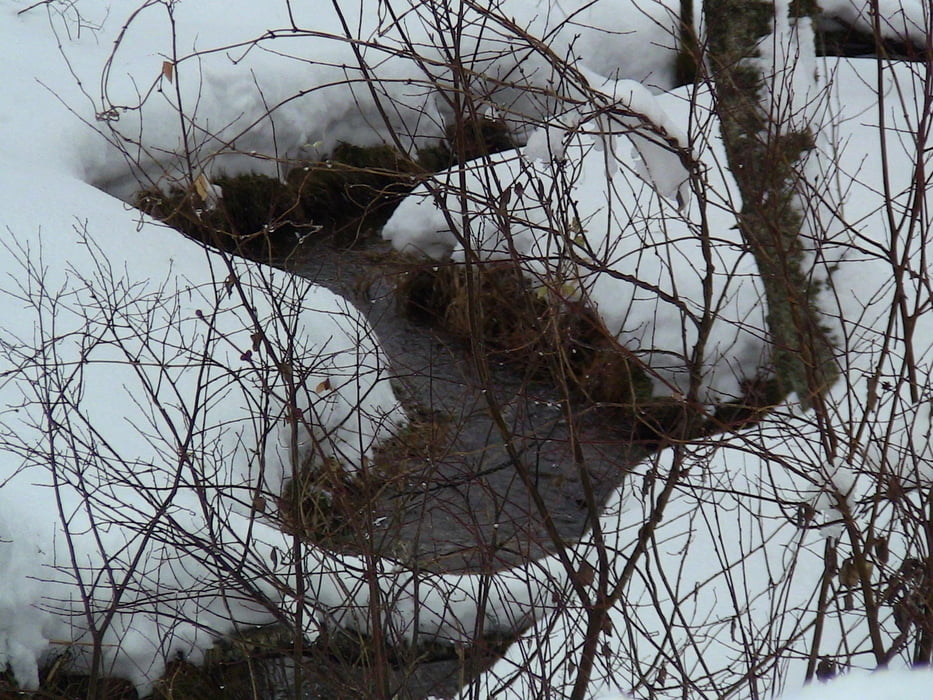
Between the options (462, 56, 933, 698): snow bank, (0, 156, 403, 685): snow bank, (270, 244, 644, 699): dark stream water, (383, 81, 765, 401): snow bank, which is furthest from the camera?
(0, 156, 403, 685): snow bank

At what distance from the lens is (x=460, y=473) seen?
2.75 meters

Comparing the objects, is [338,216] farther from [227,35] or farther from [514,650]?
[514,650]

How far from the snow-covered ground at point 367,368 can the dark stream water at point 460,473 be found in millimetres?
148

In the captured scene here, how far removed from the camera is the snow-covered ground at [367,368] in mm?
2051

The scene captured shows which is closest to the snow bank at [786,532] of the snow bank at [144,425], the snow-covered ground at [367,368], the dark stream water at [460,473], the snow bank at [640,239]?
the snow-covered ground at [367,368]

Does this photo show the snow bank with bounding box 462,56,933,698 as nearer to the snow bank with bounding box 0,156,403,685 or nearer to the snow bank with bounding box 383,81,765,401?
the snow bank with bounding box 383,81,765,401

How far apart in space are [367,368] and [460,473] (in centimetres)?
208

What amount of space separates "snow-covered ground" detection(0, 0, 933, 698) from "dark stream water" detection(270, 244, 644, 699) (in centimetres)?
15

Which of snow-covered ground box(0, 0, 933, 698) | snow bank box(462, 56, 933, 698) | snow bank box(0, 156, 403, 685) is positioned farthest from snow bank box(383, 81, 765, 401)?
snow bank box(0, 156, 403, 685)

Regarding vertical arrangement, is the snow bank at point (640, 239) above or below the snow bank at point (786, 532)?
above

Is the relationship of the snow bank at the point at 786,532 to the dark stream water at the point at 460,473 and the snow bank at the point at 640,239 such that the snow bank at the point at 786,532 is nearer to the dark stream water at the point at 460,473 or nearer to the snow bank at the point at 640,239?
the dark stream water at the point at 460,473

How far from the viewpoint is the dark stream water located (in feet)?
7.22

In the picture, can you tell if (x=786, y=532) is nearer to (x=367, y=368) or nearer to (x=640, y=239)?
(x=640, y=239)

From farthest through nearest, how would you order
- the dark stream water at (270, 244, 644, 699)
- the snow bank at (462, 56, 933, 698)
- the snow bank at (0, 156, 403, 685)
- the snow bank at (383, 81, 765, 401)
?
the snow bank at (0, 156, 403, 685) < the dark stream water at (270, 244, 644, 699) < the snow bank at (383, 81, 765, 401) < the snow bank at (462, 56, 933, 698)
